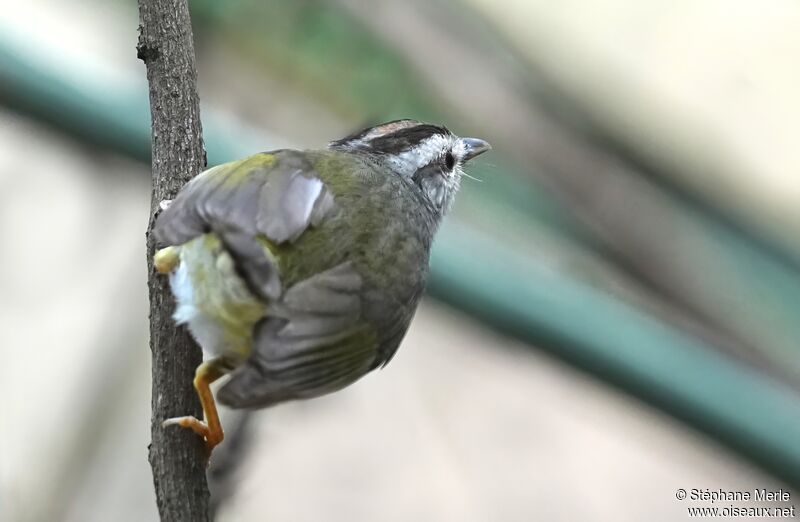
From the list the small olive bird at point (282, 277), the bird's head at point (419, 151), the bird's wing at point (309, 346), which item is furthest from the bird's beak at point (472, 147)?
the bird's wing at point (309, 346)

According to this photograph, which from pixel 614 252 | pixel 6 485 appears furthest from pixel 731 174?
pixel 6 485

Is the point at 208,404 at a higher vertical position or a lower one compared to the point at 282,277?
lower

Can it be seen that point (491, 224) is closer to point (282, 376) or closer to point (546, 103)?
point (546, 103)

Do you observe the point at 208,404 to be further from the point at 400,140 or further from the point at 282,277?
the point at 400,140

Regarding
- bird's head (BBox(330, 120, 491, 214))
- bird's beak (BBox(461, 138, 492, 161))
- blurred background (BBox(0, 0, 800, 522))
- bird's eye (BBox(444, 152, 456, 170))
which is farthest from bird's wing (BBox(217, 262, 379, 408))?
blurred background (BBox(0, 0, 800, 522))

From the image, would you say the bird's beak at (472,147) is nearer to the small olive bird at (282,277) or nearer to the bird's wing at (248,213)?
the small olive bird at (282,277)

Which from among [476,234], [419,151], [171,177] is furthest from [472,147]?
[171,177]

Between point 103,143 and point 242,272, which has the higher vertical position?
point 242,272
